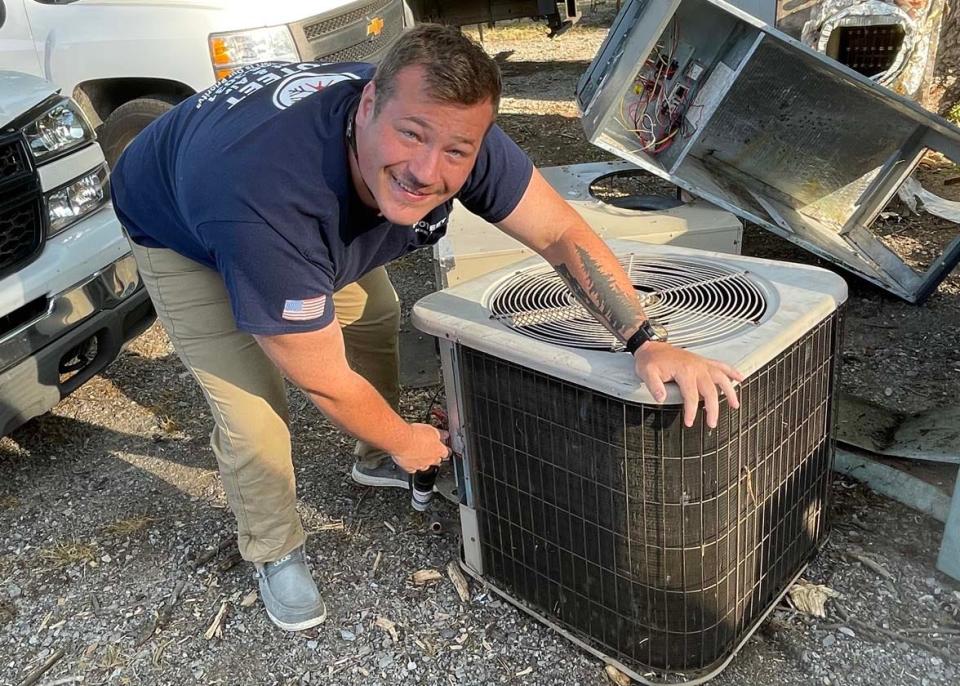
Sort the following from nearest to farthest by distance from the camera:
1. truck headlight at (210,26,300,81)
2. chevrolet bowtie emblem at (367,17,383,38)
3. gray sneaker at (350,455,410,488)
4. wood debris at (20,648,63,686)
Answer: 1. wood debris at (20,648,63,686)
2. gray sneaker at (350,455,410,488)
3. truck headlight at (210,26,300,81)
4. chevrolet bowtie emblem at (367,17,383,38)

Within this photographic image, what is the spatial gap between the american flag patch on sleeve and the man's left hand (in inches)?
27.1

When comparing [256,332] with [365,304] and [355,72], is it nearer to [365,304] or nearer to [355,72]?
[355,72]

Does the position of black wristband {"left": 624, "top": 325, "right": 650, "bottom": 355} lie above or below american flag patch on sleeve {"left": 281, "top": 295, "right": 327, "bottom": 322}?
below

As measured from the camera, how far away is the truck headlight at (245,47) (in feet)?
14.5

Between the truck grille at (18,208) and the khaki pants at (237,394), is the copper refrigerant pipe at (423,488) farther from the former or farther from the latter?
the truck grille at (18,208)

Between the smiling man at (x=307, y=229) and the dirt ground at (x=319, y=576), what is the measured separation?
0.21m

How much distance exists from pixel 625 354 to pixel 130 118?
3698 mm

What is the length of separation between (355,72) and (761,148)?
10.0 feet

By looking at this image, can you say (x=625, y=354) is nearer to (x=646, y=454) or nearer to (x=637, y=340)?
(x=637, y=340)

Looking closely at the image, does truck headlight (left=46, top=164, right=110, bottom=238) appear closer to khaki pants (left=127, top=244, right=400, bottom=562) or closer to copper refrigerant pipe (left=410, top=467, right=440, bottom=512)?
khaki pants (left=127, top=244, right=400, bottom=562)

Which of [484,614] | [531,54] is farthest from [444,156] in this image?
[531,54]

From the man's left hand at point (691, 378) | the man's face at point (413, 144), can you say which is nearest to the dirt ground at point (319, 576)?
the man's left hand at point (691, 378)

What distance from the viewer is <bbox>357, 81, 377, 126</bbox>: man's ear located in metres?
1.74

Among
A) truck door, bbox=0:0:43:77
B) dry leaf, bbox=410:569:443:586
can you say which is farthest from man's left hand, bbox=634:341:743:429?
truck door, bbox=0:0:43:77
